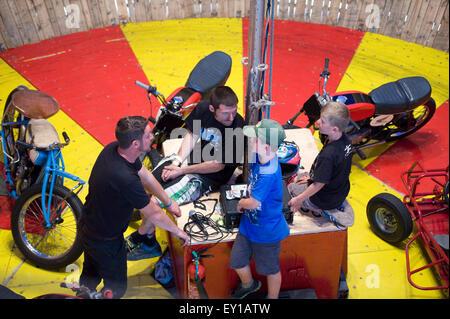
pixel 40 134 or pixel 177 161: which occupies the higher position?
pixel 40 134

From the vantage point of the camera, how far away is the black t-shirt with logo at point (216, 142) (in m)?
3.51

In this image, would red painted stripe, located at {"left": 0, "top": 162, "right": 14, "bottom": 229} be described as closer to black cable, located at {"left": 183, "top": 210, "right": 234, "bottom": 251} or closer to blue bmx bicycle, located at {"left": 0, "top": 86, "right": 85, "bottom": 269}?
blue bmx bicycle, located at {"left": 0, "top": 86, "right": 85, "bottom": 269}

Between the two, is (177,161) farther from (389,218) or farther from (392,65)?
(392,65)

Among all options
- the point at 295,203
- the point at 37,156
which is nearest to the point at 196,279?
the point at 295,203

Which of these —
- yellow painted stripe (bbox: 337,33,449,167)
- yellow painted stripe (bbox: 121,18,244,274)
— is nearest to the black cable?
yellow painted stripe (bbox: 121,18,244,274)

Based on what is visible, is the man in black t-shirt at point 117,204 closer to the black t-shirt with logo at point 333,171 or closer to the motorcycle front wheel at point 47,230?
the motorcycle front wheel at point 47,230

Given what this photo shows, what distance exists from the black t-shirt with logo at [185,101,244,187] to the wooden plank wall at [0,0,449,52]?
4632 millimetres

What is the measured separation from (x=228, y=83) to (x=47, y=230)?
12.1 feet

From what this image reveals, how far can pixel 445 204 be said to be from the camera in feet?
13.3

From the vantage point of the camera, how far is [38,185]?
368 centimetres

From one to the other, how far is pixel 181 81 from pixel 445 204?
4.06 meters

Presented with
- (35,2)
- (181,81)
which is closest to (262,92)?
(181,81)

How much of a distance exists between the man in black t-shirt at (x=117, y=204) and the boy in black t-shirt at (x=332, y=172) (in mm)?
1111

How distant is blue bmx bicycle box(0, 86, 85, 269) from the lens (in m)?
3.69
